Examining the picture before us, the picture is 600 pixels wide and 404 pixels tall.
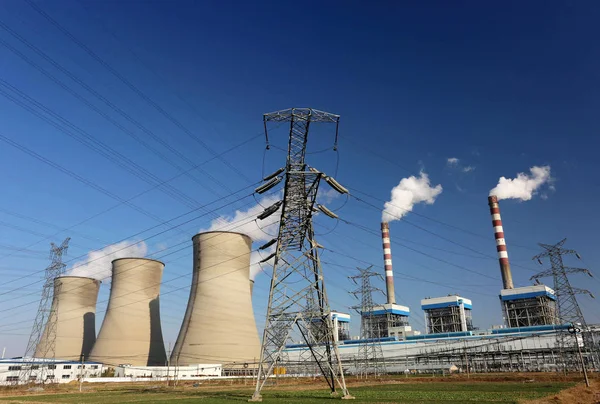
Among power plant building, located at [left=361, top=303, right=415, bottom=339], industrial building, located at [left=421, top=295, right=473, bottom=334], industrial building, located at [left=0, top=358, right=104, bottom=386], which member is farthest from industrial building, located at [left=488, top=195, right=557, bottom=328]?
industrial building, located at [left=0, top=358, right=104, bottom=386]

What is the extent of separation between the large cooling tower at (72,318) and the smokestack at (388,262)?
4589 centimetres

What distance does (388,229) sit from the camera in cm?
7188

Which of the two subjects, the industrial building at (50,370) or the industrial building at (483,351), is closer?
the industrial building at (50,370)

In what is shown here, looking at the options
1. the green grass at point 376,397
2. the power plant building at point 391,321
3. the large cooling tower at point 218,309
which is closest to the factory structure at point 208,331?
the large cooling tower at point 218,309

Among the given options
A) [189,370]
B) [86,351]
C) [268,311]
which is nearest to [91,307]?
[86,351]

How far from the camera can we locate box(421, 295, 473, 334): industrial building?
68.6m

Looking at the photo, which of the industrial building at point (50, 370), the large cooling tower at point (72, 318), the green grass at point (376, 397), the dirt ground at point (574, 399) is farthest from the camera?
the large cooling tower at point (72, 318)

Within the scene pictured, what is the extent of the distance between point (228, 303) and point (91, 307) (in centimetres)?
2458

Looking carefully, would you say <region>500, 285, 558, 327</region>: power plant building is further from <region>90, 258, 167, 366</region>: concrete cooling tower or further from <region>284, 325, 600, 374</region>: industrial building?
<region>90, 258, 167, 366</region>: concrete cooling tower

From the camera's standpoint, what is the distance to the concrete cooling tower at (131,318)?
145 ft

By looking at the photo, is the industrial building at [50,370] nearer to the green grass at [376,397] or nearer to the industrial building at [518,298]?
the green grass at [376,397]

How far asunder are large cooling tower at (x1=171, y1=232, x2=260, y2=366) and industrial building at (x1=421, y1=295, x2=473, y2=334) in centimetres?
4098

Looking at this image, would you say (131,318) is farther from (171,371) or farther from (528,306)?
(528,306)

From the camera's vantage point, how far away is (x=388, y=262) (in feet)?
232
